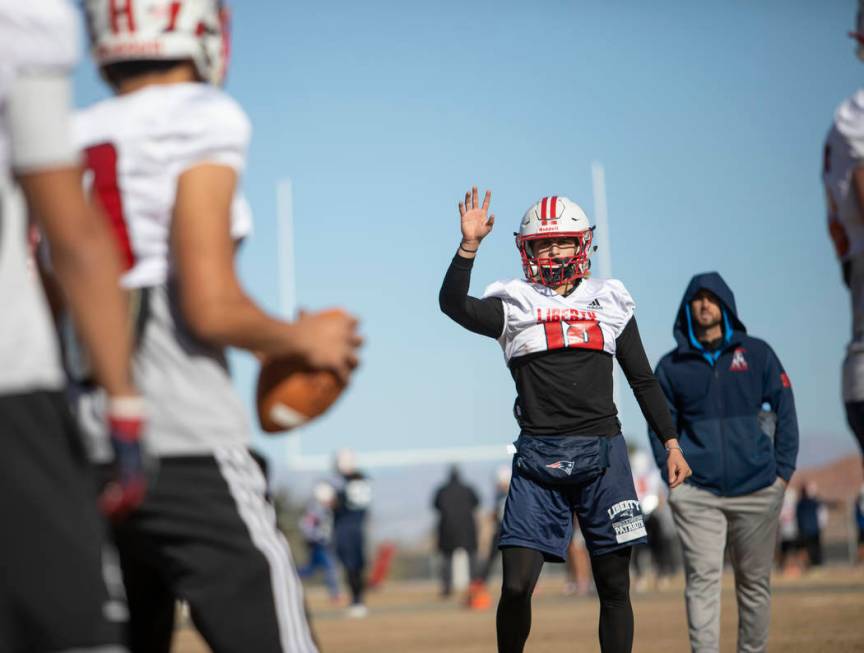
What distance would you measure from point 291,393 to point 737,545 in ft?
15.1

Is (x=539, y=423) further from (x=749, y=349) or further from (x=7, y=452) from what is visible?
(x=7, y=452)

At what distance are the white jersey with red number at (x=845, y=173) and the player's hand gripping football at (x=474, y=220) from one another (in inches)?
72.5

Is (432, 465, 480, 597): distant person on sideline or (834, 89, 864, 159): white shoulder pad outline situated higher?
(834, 89, 864, 159): white shoulder pad outline

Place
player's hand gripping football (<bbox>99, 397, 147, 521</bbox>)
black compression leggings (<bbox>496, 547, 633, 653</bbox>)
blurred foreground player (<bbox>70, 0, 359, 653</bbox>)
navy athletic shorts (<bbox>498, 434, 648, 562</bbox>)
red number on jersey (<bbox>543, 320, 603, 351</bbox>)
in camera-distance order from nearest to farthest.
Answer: player's hand gripping football (<bbox>99, 397, 147, 521</bbox>)
blurred foreground player (<bbox>70, 0, 359, 653</bbox>)
black compression leggings (<bbox>496, 547, 633, 653</bbox>)
navy athletic shorts (<bbox>498, 434, 648, 562</bbox>)
red number on jersey (<bbox>543, 320, 603, 351</bbox>)

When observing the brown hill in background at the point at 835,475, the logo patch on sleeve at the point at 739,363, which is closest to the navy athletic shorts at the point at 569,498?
the logo patch on sleeve at the point at 739,363

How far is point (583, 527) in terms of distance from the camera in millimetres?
6219

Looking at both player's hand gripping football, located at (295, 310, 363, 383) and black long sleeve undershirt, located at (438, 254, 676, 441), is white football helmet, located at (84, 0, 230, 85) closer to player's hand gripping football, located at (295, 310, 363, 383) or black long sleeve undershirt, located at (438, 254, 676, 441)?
player's hand gripping football, located at (295, 310, 363, 383)

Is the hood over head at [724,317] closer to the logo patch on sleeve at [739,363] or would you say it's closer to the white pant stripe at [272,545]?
the logo patch on sleeve at [739,363]

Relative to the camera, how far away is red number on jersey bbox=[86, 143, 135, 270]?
3.07m

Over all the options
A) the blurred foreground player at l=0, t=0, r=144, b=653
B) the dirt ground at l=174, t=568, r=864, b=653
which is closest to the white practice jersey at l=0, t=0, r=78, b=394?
the blurred foreground player at l=0, t=0, r=144, b=653

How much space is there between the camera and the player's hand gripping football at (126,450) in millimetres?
2596

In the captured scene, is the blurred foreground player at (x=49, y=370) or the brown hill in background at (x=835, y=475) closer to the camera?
the blurred foreground player at (x=49, y=370)

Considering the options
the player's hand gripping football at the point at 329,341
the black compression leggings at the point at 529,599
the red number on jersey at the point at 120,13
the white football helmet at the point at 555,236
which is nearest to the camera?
the player's hand gripping football at the point at 329,341

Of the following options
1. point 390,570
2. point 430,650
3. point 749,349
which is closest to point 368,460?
point 390,570
